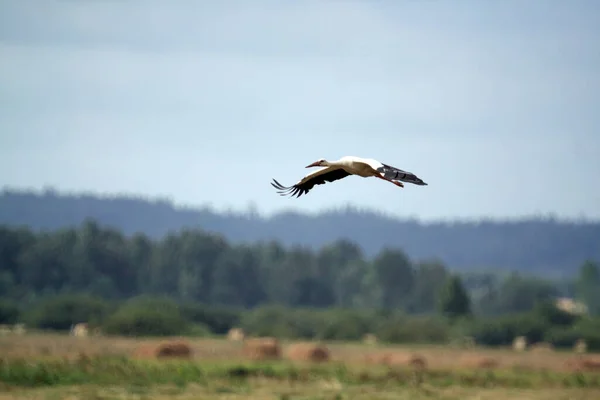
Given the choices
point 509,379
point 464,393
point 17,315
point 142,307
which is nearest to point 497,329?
point 142,307

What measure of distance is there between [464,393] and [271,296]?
66.5 meters

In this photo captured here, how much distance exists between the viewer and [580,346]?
61906 mm

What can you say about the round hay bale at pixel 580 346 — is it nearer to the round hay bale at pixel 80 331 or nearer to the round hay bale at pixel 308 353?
the round hay bale at pixel 308 353

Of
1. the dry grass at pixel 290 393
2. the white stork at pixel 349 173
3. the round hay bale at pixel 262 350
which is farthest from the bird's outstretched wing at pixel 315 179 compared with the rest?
the round hay bale at pixel 262 350

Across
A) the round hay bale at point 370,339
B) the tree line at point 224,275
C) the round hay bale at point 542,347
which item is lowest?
the round hay bale at point 542,347

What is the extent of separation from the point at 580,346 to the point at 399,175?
4693 cm

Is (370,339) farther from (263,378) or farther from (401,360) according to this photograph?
(263,378)

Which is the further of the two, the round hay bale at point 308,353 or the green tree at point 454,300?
the green tree at point 454,300

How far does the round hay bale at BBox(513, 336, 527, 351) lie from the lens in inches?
2407

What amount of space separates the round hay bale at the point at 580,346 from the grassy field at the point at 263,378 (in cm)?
1714

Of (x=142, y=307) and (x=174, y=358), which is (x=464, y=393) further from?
(x=142, y=307)

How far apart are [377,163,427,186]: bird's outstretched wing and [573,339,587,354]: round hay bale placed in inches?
1722

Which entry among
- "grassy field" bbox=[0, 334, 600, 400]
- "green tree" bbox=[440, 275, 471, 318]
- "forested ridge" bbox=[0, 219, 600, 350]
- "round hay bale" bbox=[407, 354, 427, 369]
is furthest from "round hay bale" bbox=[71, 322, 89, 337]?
"green tree" bbox=[440, 275, 471, 318]

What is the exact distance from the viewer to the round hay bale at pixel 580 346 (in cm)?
6026
